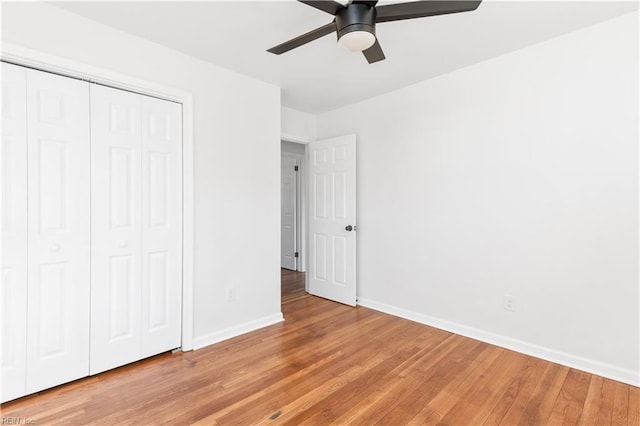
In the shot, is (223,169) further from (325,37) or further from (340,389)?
(340,389)

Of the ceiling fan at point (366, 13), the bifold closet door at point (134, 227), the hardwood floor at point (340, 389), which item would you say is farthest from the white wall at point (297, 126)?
the hardwood floor at point (340, 389)

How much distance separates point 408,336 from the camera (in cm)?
294

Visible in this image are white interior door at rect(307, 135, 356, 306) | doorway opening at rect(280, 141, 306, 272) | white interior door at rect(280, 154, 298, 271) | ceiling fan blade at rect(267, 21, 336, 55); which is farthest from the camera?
white interior door at rect(280, 154, 298, 271)

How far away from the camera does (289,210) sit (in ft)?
19.4

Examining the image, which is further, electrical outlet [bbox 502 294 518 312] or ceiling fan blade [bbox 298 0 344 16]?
electrical outlet [bbox 502 294 518 312]

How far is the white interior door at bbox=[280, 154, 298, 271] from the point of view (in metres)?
5.79

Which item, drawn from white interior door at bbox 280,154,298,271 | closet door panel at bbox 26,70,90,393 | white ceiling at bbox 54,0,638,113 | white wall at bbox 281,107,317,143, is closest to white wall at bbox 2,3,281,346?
white ceiling at bbox 54,0,638,113

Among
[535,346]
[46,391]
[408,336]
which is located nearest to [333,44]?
[408,336]

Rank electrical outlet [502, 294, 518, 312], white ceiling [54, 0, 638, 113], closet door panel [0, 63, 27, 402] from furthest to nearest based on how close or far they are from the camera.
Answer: electrical outlet [502, 294, 518, 312] → white ceiling [54, 0, 638, 113] → closet door panel [0, 63, 27, 402]

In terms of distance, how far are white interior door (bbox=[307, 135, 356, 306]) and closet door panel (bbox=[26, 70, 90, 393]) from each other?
99.9 inches

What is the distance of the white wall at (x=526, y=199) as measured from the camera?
222cm

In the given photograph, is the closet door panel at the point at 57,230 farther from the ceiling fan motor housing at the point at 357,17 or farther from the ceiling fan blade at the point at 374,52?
the ceiling fan blade at the point at 374,52

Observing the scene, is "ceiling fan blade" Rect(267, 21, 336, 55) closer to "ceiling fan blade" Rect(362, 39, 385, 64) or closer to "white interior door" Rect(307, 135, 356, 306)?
"ceiling fan blade" Rect(362, 39, 385, 64)

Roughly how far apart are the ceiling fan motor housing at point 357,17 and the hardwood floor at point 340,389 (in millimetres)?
2171
